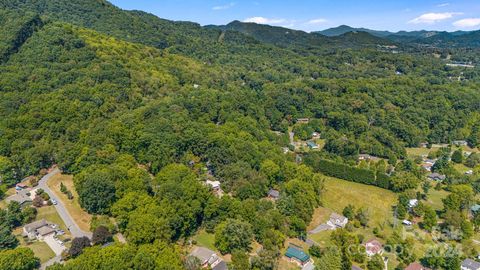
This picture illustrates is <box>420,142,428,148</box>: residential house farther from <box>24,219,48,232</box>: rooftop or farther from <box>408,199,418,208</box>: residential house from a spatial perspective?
<box>24,219,48,232</box>: rooftop

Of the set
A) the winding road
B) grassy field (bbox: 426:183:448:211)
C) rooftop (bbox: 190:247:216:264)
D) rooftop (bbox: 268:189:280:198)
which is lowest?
grassy field (bbox: 426:183:448:211)

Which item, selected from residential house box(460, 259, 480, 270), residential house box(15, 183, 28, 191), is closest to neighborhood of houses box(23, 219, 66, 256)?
residential house box(15, 183, 28, 191)

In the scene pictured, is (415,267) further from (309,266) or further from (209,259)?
(209,259)

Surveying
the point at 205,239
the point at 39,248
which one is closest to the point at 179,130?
the point at 205,239

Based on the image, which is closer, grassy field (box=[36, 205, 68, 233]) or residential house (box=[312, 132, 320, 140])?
grassy field (box=[36, 205, 68, 233])

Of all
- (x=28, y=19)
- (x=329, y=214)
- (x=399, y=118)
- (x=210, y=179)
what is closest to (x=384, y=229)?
(x=329, y=214)

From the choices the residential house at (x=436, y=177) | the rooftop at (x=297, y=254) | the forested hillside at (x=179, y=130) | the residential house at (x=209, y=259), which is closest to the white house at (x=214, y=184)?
the forested hillside at (x=179, y=130)
